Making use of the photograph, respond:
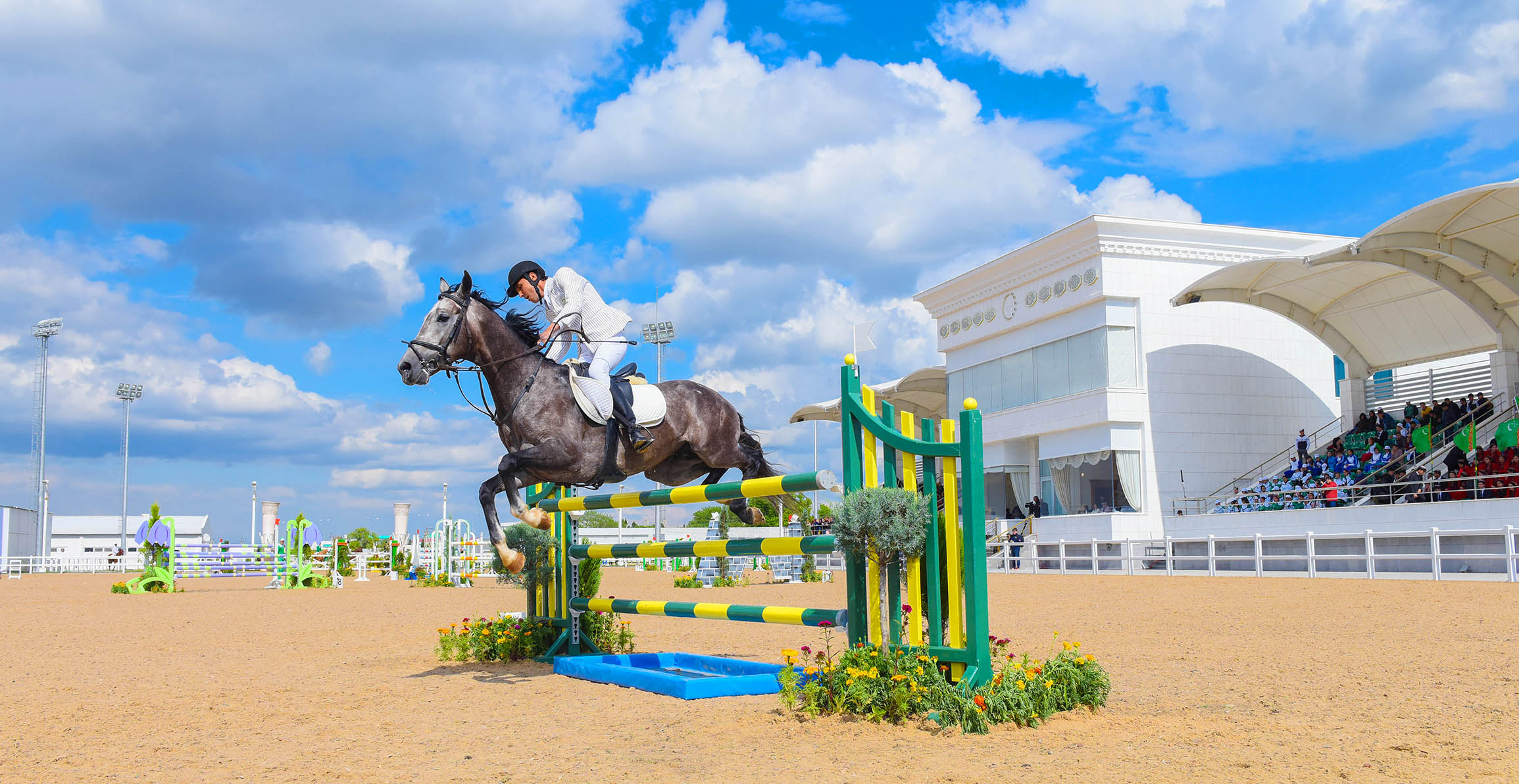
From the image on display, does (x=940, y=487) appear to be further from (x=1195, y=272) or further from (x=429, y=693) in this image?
(x=1195, y=272)

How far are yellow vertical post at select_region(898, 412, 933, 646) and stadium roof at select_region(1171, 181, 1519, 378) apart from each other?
19116mm

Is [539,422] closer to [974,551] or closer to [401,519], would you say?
[974,551]

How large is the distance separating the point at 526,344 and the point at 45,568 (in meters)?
46.6

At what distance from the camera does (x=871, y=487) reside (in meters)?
6.07

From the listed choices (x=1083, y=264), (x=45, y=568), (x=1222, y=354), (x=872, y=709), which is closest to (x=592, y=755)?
(x=872, y=709)

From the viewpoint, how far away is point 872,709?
226 inches

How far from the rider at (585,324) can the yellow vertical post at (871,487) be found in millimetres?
1496

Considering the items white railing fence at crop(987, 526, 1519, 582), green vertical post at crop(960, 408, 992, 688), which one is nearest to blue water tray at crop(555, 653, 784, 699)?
green vertical post at crop(960, 408, 992, 688)

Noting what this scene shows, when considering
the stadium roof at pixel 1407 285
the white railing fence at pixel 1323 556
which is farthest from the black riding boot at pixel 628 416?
the stadium roof at pixel 1407 285

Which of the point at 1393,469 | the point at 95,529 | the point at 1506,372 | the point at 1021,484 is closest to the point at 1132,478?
the point at 1021,484

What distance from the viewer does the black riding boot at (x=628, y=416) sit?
6871mm

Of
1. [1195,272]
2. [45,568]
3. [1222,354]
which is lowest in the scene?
[45,568]

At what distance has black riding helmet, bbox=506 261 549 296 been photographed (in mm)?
7328

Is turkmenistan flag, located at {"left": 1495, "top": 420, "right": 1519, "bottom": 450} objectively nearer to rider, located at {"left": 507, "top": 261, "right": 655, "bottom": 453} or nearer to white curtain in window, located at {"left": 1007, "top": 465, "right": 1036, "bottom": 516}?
white curtain in window, located at {"left": 1007, "top": 465, "right": 1036, "bottom": 516}
